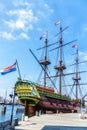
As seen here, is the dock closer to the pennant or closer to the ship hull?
the pennant

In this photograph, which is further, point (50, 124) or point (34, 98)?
point (34, 98)

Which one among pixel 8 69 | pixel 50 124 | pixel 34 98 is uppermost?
pixel 8 69

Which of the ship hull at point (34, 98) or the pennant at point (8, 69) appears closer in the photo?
the pennant at point (8, 69)

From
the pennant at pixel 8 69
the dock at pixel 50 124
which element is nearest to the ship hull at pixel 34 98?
the dock at pixel 50 124

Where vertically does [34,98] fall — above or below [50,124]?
above

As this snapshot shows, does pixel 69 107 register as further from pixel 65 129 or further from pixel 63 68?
pixel 65 129

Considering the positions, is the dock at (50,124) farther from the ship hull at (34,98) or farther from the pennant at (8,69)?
the ship hull at (34,98)

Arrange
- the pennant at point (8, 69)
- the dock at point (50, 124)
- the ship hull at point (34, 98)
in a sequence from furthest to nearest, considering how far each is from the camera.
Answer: the ship hull at point (34, 98), the pennant at point (8, 69), the dock at point (50, 124)

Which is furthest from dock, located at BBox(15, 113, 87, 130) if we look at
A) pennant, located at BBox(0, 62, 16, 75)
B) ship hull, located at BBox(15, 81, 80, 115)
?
ship hull, located at BBox(15, 81, 80, 115)

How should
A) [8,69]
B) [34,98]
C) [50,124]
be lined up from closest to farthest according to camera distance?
[50,124], [8,69], [34,98]

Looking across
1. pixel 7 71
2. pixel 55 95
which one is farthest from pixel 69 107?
pixel 7 71

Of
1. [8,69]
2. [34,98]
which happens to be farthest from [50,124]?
[34,98]

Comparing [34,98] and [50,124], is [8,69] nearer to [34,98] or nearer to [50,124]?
[50,124]

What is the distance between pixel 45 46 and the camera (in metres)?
74.0
